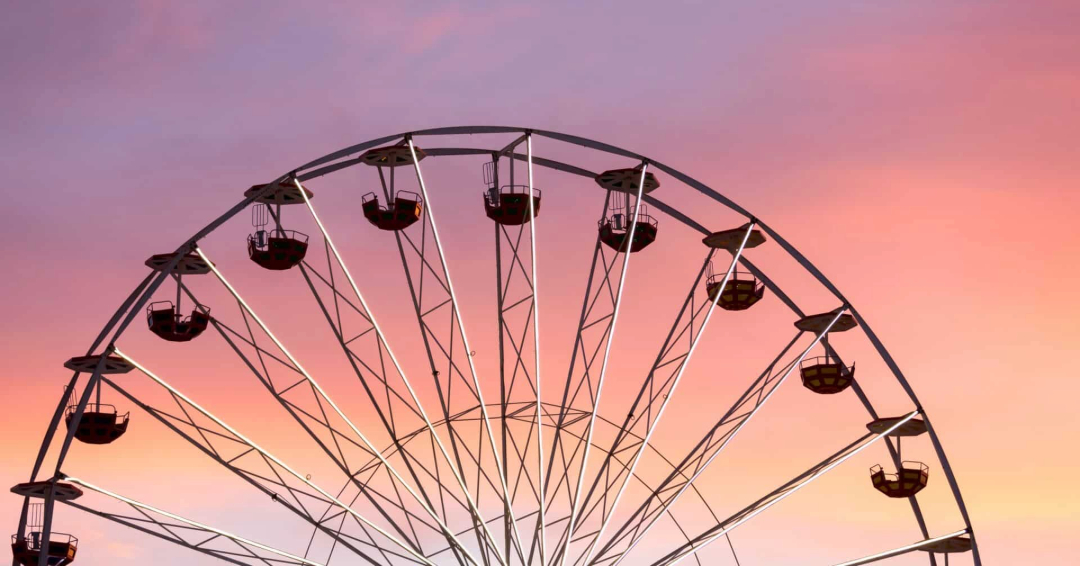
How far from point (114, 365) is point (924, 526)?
77.0 feet

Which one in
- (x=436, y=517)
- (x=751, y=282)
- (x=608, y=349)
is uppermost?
(x=751, y=282)

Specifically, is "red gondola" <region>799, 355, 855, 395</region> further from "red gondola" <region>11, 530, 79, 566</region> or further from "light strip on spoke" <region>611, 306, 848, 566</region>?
"red gondola" <region>11, 530, 79, 566</region>

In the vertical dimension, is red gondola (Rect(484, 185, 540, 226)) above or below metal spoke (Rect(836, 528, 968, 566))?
above

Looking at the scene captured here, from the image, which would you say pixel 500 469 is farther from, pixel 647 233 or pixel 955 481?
pixel 955 481

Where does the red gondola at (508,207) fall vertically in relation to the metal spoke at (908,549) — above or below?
above

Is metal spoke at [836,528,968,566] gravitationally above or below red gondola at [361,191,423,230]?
below

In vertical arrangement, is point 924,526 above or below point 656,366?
below

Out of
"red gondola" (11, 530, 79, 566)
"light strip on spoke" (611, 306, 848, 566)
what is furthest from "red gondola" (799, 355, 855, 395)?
"red gondola" (11, 530, 79, 566)

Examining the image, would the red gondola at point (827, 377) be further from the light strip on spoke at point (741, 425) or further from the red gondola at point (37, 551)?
the red gondola at point (37, 551)

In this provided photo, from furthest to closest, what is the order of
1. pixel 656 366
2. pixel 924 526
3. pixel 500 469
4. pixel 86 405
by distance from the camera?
1. pixel 924 526
2. pixel 656 366
3. pixel 86 405
4. pixel 500 469

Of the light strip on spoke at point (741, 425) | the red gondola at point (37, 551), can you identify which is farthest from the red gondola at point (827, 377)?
the red gondola at point (37, 551)

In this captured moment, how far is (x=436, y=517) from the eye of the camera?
3491 cm

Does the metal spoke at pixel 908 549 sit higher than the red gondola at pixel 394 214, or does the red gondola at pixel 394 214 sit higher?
the red gondola at pixel 394 214

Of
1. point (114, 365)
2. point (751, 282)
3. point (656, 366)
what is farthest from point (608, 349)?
point (114, 365)
